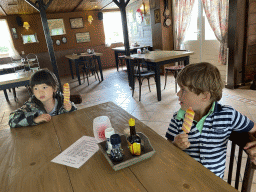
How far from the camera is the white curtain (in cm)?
726

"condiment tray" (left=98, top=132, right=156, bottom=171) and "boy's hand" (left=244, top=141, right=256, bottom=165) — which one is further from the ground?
"boy's hand" (left=244, top=141, right=256, bottom=165)

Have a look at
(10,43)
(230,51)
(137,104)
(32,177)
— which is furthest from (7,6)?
(32,177)

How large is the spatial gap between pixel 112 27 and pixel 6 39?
4.40 m

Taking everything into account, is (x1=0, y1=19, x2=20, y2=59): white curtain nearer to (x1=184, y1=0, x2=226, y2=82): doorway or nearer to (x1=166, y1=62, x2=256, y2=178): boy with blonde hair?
(x1=184, y1=0, x2=226, y2=82): doorway

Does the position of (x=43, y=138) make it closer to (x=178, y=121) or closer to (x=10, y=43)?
(x=178, y=121)

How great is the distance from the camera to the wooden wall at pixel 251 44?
12.2 feet

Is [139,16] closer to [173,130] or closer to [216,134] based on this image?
[173,130]

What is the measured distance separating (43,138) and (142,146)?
64 centimetres

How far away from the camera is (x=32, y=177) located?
0.81 meters

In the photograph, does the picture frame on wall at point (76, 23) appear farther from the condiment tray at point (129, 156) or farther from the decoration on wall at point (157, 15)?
the condiment tray at point (129, 156)

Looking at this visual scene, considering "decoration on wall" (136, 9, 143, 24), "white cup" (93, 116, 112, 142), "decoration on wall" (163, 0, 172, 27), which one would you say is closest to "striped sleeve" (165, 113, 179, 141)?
"white cup" (93, 116, 112, 142)

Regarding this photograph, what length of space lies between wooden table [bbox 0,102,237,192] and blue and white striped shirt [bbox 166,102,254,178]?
0.62ft

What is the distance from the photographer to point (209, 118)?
0.98 m

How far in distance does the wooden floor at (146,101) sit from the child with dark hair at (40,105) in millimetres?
1448
